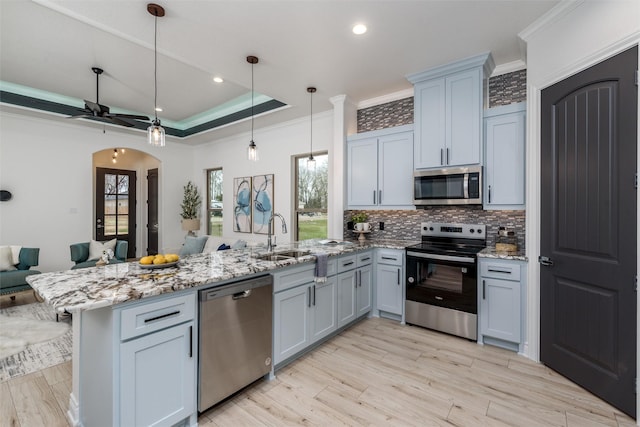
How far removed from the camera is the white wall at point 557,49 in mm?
1951

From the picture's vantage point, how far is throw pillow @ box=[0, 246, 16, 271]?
4.16m

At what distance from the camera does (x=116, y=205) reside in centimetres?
717

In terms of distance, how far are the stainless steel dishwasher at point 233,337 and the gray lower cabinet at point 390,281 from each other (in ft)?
5.64

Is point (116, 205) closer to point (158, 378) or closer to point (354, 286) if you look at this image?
point (354, 286)

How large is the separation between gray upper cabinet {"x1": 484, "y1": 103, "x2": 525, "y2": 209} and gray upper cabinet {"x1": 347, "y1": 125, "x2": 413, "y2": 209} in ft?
2.76

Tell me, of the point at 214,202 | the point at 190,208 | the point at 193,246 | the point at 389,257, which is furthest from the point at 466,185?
the point at 190,208

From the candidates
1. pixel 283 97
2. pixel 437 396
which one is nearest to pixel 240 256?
pixel 437 396

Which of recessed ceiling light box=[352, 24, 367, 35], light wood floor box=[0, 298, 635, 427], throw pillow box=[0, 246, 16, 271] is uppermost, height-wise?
recessed ceiling light box=[352, 24, 367, 35]

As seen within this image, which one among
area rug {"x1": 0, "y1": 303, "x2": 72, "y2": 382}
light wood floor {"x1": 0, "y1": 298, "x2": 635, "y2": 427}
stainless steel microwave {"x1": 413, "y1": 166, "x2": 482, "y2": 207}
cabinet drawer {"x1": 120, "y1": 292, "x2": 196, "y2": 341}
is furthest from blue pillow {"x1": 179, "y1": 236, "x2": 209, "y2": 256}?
stainless steel microwave {"x1": 413, "y1": 166, "x2": 482, "y2": 207}

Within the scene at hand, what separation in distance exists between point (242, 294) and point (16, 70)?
14.6ft

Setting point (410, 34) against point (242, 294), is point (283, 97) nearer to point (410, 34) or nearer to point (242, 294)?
point (410, 34)

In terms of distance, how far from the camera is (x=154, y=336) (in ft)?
5.36

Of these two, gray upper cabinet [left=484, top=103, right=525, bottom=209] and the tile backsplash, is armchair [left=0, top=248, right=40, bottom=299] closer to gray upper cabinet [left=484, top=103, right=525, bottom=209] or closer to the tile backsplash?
the tile backsplash

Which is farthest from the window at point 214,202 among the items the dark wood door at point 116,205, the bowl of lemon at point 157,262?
the bowl of lemon at point 157,262
